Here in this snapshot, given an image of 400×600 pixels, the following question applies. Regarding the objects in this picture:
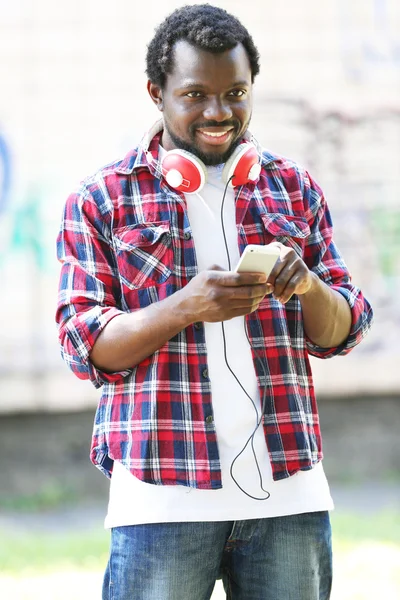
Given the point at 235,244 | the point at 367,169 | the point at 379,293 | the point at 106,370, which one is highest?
the point at 367,169

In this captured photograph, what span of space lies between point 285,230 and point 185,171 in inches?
12.6

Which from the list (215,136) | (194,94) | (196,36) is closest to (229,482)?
(215,136)

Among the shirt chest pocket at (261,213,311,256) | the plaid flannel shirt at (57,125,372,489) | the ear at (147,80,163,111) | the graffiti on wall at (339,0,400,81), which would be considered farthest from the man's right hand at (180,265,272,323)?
the graffiti on wall at (339,0,400,81)

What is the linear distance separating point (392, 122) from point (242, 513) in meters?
4.86

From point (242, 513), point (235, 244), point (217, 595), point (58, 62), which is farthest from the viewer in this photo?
point (58, 62)

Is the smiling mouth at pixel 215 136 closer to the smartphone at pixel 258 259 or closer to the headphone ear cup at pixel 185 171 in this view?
the headphone ear cup at pixel 185 171

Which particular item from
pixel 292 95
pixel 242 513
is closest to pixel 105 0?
pixel 292 95

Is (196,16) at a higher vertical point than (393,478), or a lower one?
higher

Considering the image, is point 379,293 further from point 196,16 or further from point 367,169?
point 196,16

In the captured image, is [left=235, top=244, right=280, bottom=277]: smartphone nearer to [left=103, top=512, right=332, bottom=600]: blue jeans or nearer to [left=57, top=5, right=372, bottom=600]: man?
[left=57, top=5, right=372, bottom=600]: man

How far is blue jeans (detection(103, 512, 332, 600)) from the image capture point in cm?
253

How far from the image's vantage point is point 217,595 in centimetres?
489

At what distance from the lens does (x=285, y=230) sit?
275 cm

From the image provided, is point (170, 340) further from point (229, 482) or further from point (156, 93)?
point (156, 93)
